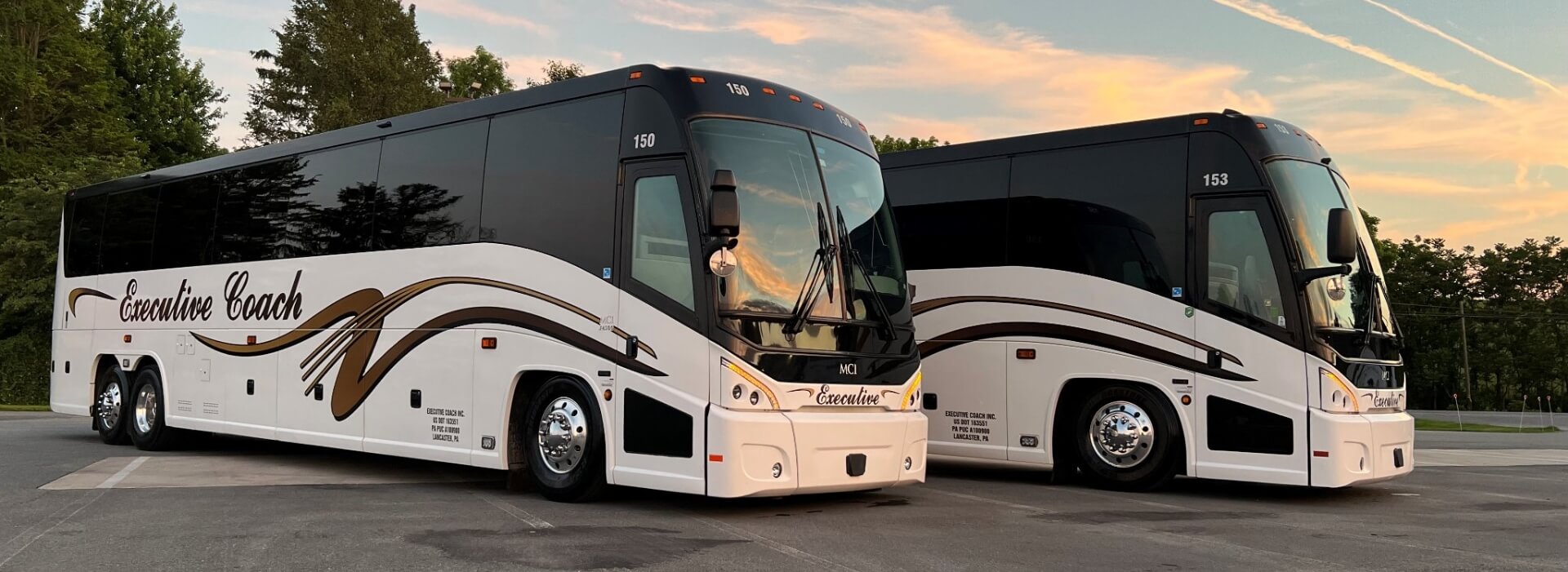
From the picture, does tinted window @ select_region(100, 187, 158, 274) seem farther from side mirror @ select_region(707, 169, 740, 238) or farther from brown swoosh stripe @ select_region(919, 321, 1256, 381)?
side mirror @ select_region(707, 169, 740, 238)

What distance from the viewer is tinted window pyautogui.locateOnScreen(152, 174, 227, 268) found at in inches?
590

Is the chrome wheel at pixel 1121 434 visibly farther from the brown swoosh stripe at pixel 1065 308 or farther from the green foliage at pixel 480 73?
the green foliage at pixel 480 73

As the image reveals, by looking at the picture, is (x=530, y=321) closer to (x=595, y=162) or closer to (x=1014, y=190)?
(x=595, y=162)

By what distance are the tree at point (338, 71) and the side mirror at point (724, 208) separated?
40.3 metres

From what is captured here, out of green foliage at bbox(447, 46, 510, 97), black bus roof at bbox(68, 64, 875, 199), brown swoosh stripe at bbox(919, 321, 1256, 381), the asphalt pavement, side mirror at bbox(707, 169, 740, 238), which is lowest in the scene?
the asphalt pavement

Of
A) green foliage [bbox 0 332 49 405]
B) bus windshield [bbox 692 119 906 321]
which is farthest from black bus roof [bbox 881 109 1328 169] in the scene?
green foliage [bbox 0 332 49 405]

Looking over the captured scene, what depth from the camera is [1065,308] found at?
12.5 meters

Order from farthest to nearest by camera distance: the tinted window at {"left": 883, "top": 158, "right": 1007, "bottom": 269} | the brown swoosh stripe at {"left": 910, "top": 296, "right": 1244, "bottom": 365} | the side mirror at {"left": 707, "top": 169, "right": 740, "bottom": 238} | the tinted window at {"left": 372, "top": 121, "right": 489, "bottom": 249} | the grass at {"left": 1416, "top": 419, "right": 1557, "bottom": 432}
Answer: the grass at {"left": 1416, "top": 419, "right": 1557, "bottom": 432}
the tinted window at {"left": 883, "top": 158, "right": 1007, "bottom": 269}
the brown swoosh stripe at {"left": 910, "top": 296, "right": 1244, "bottom": 365}
the tinted window at {"left": 372, "top": 121, "right": 489, "bottom": 249}
the side mirror at {"left": 707, "top": 169, "right": 740, "bottom": 238}

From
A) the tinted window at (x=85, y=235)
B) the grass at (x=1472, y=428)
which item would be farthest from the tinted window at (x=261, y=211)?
the grass at (x=1472, y=428)

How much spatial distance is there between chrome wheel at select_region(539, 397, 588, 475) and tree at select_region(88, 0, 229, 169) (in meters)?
44.4

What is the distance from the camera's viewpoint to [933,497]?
1124 cm

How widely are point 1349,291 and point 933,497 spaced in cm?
410

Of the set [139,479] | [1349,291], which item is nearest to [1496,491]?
[1349,291]

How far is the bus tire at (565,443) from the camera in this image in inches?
393
